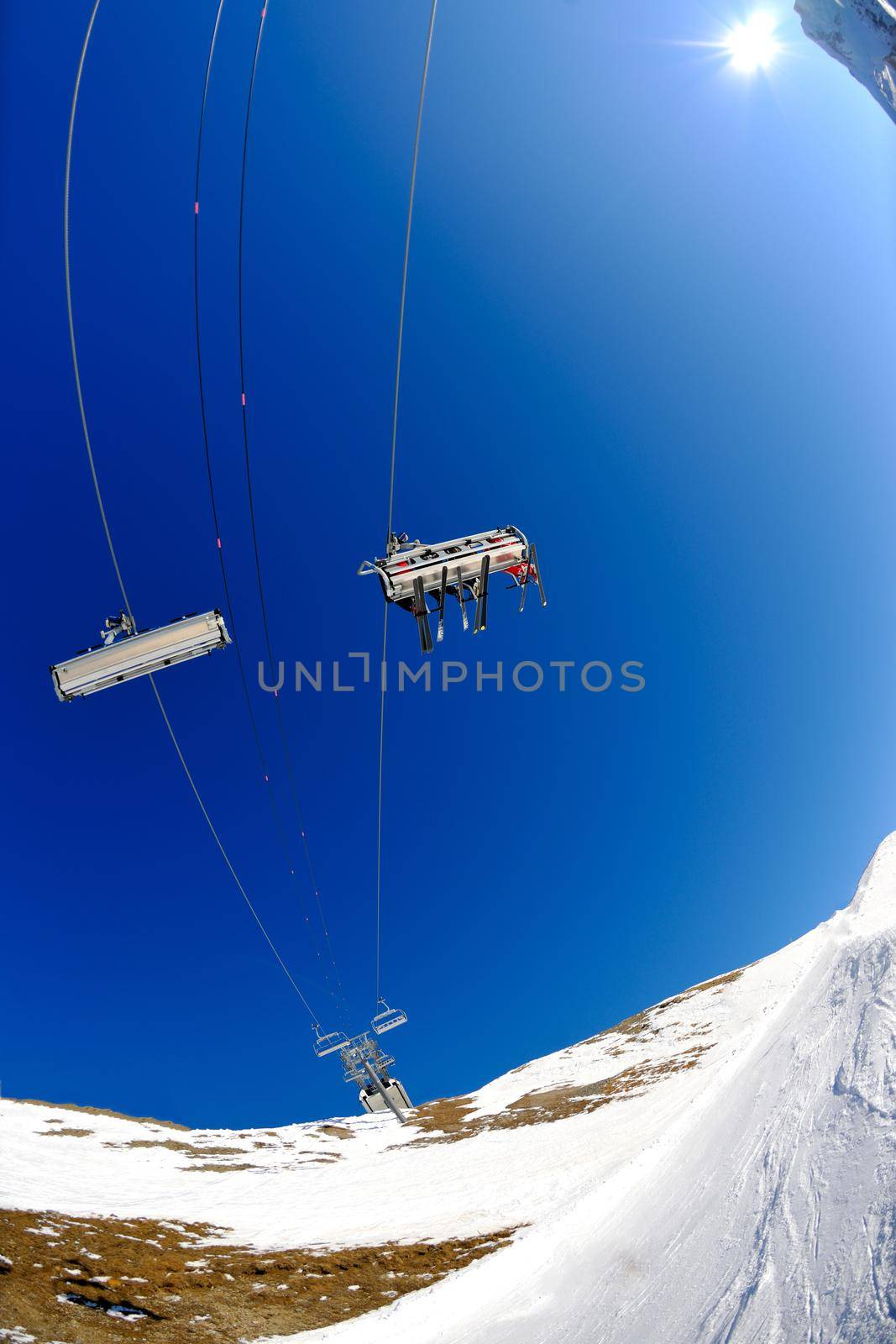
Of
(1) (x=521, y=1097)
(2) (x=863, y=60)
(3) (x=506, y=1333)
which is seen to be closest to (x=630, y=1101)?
(1) (x=521, y=1097)

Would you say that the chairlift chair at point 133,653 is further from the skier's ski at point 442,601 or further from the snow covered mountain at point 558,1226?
the snow covered mountain at point 558,1226

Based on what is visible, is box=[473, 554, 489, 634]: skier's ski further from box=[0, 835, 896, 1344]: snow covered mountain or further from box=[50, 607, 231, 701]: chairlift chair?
box=[0, 835, 896, 1344]: snow covered mountain

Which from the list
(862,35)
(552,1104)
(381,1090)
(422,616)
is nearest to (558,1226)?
(422,616)

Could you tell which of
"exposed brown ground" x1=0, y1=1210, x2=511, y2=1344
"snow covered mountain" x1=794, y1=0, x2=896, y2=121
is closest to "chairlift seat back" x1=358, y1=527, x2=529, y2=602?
"exposed brown ground" x1=0, y1=1210, x2=511, y2=1344

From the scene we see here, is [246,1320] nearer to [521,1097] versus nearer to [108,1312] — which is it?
[108,1312]

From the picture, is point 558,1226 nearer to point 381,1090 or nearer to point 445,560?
point 445,560

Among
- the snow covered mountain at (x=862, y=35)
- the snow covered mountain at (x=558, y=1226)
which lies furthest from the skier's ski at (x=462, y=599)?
the snow covered mountain at (x=862, y=35)
